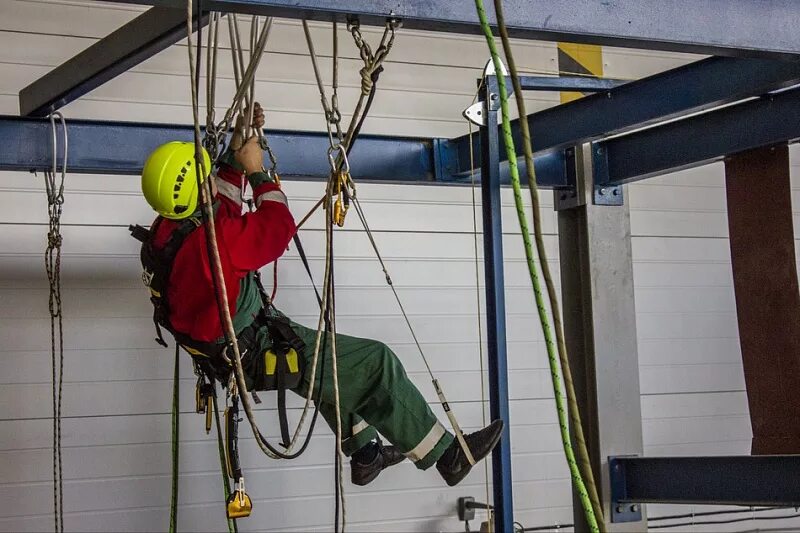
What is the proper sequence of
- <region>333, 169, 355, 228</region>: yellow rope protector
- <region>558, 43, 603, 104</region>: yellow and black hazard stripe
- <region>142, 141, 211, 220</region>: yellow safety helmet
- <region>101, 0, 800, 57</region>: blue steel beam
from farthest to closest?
<region>558, 43, 603, 104</region>: yellow and black hazard stripe
<region>142, 141, 211, 220</region>: yellow safety helmet
<region>333, 169, 355, 228</region>: yellow rope protector
<region>101, 0, 800, 57</region>: blue steel beam

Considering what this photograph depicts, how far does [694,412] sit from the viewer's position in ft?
22.8

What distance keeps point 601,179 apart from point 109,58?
251cm

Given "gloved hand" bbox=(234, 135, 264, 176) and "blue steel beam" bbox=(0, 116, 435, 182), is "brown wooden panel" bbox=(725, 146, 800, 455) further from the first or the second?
"gloved hand" bbox=(234, 135, 264, 176)

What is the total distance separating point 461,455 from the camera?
14.3ft

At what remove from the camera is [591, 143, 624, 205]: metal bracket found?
5141 millimetres

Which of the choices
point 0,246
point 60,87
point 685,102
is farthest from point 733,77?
point 0,246

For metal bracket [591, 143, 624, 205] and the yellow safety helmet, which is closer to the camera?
the yellow safety helmet

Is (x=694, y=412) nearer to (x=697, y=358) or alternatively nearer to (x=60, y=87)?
(x=697, y=358)

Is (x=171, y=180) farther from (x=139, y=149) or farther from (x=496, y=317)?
(x=496, y=317)

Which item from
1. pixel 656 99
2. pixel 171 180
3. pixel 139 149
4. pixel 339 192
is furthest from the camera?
pixel 139 149

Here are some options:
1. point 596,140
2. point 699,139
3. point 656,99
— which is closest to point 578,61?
point 596,140

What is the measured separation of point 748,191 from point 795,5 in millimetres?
1620

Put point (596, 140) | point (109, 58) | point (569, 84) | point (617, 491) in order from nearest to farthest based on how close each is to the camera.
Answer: point (109, 58) < point (569, 84) < point (596, 140) < point (617, 491)

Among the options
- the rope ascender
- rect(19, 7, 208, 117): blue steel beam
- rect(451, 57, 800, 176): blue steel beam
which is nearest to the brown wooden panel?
rect(451, 57, 800, 176): blue steel beam
